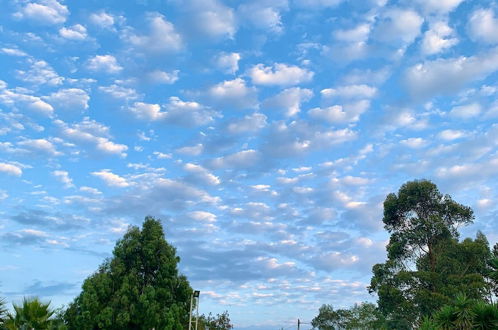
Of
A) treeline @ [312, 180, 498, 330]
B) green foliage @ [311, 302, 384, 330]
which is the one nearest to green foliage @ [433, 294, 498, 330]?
treeline @ [312, 180, 498, 330]

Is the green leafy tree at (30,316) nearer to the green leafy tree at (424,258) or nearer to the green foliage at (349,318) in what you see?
the green leafy tree at (424,258)

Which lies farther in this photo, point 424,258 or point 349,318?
point 349,318

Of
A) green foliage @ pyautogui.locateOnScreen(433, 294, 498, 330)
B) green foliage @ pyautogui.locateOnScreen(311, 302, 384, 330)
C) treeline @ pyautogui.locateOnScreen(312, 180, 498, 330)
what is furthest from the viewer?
green foliage @ pyautogui.locateOnScreen(311, 302, 384, 330)

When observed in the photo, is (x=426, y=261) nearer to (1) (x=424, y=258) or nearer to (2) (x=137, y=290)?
(1) (x=424, y=258)

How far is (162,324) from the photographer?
36.9 metres

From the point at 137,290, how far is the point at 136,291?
0.17 metres

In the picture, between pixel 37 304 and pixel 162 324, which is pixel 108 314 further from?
pixel 37 304

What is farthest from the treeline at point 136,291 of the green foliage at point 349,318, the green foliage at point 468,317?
the green foliage at point 349,318

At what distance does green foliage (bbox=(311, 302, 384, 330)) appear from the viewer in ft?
263

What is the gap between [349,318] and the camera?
8769 cm

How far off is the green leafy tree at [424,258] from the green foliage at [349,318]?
68.7 feet

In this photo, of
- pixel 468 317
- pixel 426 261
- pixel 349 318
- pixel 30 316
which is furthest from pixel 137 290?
pixel 349 318

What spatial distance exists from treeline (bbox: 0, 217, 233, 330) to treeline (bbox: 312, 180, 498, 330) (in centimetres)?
2266

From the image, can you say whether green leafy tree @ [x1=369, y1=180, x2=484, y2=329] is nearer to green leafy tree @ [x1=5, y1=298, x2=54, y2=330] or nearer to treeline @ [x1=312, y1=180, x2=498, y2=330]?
treeline @ [x1=312, y1=180, x2=498, y2=330]
